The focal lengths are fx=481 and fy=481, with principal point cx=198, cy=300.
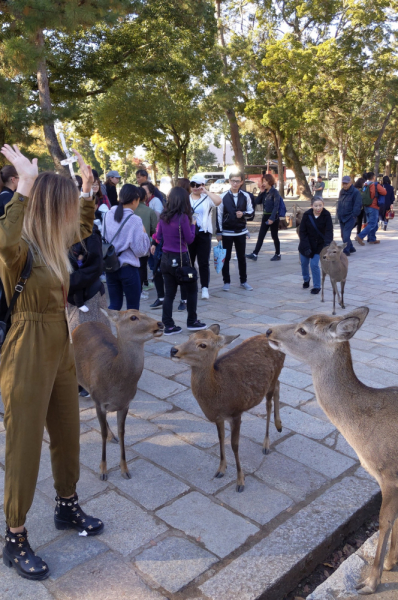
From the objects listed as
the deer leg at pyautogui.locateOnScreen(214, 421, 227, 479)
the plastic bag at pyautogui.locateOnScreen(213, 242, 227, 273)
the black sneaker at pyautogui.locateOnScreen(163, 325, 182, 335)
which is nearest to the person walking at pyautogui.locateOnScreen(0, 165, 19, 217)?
the black sneaker at pyautogui.locateOnScreen(163, 325, 182, 335)

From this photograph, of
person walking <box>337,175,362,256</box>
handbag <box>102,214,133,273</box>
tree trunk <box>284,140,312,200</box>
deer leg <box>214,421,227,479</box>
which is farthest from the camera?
tree trunk <box>284,140,312,200</box>

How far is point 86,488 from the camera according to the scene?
10.5 feet

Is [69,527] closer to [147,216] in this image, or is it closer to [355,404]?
[355,404]

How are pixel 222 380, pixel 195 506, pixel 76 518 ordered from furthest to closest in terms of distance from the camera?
pixel 222 380, pixel 195 506, pixel 76 518

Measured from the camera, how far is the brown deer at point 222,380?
321 centimetres

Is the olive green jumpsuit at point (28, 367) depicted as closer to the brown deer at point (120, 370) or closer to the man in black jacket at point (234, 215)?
the brown deer at point (120, 370)

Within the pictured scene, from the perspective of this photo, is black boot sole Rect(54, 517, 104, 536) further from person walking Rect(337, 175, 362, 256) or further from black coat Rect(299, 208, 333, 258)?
person walking Rect(337, 175, 362, 256)

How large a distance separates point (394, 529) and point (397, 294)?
255 inches

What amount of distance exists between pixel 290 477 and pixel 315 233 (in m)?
5.48

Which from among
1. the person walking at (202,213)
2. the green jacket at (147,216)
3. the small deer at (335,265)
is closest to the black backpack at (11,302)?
the person walking at (202,213)

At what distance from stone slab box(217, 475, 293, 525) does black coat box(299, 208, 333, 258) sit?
18.2 feet

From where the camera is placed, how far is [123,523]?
9.41 ft

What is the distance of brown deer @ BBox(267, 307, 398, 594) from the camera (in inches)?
93.4

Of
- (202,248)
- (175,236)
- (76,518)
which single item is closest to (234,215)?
(202,248)
